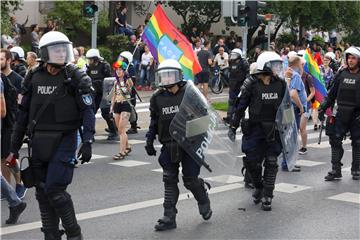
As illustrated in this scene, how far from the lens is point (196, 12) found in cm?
3216

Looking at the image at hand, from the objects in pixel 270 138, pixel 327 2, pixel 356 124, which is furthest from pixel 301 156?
pixel 327 2

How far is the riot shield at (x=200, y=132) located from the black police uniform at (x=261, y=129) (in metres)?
0.63

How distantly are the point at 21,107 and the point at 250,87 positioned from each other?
286 cm

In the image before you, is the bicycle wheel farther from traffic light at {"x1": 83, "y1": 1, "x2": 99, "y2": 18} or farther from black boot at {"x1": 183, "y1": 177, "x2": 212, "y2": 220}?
black boot at {"x1": 183, "y1": 177, "x2": 212, "y2": 220}

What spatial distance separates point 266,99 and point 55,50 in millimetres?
2838

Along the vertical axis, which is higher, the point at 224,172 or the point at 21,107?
the point at 21,107

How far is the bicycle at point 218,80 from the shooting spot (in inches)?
941

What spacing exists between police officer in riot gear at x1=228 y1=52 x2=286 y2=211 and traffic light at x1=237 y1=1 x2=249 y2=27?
438 inches

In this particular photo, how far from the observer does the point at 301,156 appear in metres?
11.9

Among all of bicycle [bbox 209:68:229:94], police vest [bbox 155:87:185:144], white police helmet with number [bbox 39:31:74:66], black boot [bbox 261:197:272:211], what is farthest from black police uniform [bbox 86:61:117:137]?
bicycle [bbox 209:68:229:94]

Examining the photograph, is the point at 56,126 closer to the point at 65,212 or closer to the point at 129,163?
the point at 65,212

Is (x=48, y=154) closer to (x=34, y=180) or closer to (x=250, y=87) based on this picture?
(x=34, y=180)

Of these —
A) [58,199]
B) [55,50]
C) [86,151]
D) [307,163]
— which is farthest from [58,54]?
[307,163]

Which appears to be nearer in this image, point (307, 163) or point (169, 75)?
point (169, 75)
